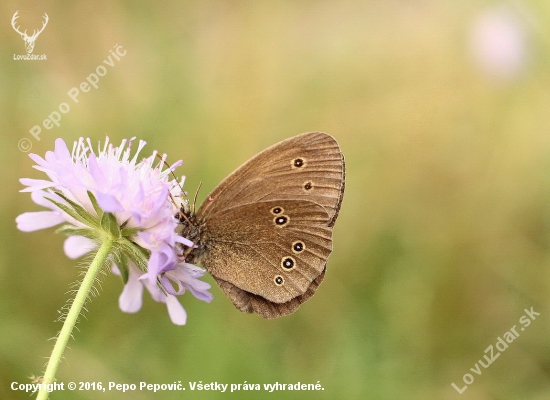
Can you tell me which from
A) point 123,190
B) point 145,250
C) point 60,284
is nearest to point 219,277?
point 145,250

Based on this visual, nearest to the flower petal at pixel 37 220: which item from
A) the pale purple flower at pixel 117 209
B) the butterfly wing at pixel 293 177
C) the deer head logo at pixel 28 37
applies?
the pale purple flower at pixel 117 209

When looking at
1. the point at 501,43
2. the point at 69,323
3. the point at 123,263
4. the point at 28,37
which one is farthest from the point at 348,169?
the point at 69,323

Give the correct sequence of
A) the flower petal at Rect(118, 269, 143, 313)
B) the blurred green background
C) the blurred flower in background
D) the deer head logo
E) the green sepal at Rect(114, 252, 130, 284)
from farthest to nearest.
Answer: the blurred flower in background → the deer head logo → the blurred green background → the flower petal at Rect(118, 269, 143, 313) → the green sepal at Rect(114, 252, 130, 284)

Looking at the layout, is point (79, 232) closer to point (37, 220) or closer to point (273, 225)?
point (37, 220)

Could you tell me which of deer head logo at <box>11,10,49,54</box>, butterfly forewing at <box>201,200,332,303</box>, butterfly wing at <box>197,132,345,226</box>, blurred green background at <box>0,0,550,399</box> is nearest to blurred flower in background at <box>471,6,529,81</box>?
blurred green background at <box>0,0,550,399</box>

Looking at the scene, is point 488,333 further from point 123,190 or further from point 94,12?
point 94,12

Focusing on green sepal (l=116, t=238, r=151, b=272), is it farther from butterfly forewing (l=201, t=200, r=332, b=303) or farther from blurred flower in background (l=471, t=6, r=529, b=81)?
blurred flower in background (l=471, t=6, r=529, b=81)
